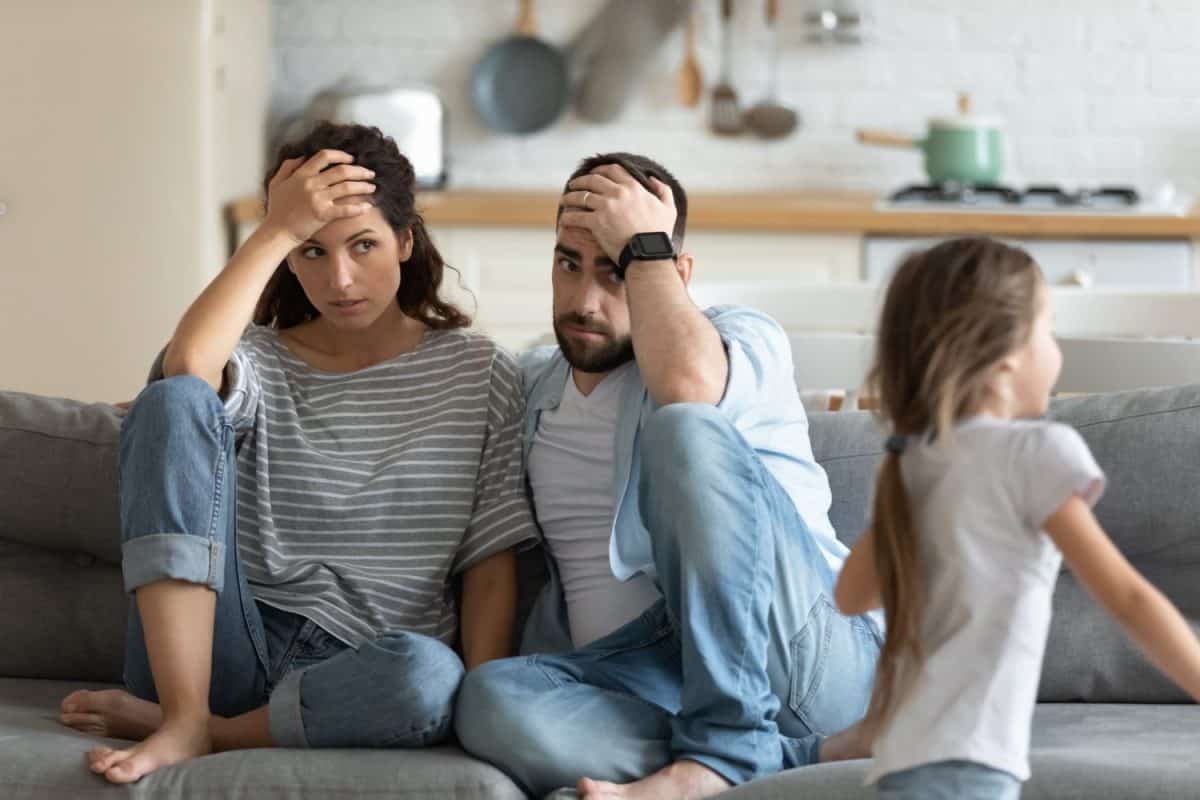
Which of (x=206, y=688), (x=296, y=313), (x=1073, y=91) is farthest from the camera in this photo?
(x=1073, y=91)

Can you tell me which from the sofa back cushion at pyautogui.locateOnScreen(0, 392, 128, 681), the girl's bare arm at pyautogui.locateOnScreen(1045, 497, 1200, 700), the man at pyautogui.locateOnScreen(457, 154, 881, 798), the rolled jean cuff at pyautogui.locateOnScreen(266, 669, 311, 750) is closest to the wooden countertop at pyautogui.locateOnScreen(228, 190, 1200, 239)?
the sofa back cushion at pyautogui.locateOnScreen(0, 392, 128, 681)

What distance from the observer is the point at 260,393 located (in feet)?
6.70

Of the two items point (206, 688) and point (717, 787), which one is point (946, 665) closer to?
point (717, 787)

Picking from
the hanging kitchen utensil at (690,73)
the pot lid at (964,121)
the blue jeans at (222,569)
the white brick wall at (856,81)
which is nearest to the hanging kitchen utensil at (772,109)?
the white brick wall at (856,81)

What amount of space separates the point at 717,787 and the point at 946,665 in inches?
19.4

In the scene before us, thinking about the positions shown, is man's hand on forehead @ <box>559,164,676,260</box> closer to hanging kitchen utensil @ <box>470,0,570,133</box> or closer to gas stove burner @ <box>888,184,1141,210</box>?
gas stove burner @ <box>888,184,1141,210</box>

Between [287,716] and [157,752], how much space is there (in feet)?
0.47

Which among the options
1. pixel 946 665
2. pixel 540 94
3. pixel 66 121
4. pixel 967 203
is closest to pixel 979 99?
pixel 967 203

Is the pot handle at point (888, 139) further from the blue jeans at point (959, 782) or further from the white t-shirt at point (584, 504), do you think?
the blue jeans at point (959, 782)

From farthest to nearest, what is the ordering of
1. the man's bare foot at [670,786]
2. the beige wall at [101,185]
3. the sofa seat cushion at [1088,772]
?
the beige wall at [101,185] < the man's bare foot at [670,786] < the sofa seat cushion at [1088,772]

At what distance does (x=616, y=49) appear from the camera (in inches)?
165

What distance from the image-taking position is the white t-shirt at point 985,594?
127 centimetres

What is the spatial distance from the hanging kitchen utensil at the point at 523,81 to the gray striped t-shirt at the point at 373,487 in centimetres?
224

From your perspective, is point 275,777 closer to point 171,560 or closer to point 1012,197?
point 171,560
